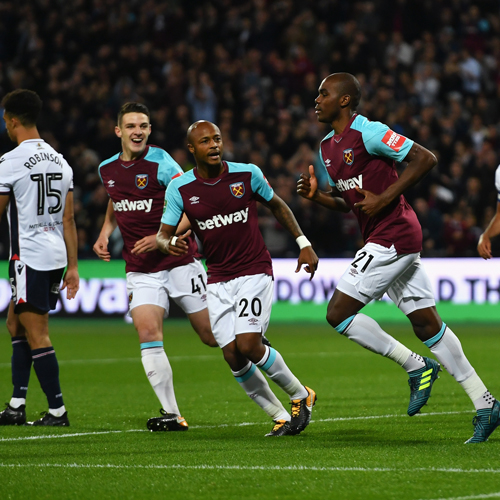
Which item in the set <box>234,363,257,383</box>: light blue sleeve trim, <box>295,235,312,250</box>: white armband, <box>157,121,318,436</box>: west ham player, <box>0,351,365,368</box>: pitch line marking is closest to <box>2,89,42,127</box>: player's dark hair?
<box>157,121,318,436</box>: west ham player

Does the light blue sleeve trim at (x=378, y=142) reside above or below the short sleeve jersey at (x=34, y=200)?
above

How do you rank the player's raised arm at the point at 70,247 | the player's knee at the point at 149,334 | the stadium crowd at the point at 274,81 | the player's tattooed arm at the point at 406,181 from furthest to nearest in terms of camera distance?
the stadium crowd at the point at 274,81
the player's raised arm at the point at 70,247
the player's knee at the point at 149,334
the player's tattooed arm at the point at 406,181

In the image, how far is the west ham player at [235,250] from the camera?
262 inches

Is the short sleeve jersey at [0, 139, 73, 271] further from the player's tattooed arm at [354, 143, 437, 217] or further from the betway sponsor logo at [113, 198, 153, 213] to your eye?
the player's tattooed arm at [354, 143, 437, 217]

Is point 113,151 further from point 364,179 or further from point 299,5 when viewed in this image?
point 364,179

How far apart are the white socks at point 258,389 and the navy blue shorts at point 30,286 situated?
1612 mm

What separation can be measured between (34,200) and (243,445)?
2.53m

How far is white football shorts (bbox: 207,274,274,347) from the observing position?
6586mm

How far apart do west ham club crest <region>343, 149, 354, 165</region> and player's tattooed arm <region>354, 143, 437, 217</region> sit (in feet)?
1.03

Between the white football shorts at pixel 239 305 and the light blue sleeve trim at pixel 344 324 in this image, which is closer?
the light blue sleeve trim at pixel 344 324

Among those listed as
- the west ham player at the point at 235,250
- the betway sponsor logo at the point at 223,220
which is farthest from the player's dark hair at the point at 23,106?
the betway sponsor logo at the point at 223,220

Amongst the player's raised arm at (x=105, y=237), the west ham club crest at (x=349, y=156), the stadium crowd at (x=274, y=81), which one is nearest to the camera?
the west ham club crest at (x=349, y=156)

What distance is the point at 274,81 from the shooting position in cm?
2108

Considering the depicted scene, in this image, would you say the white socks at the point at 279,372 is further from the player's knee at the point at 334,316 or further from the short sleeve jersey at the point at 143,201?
the short sleeve jersey at the point at 143,201
